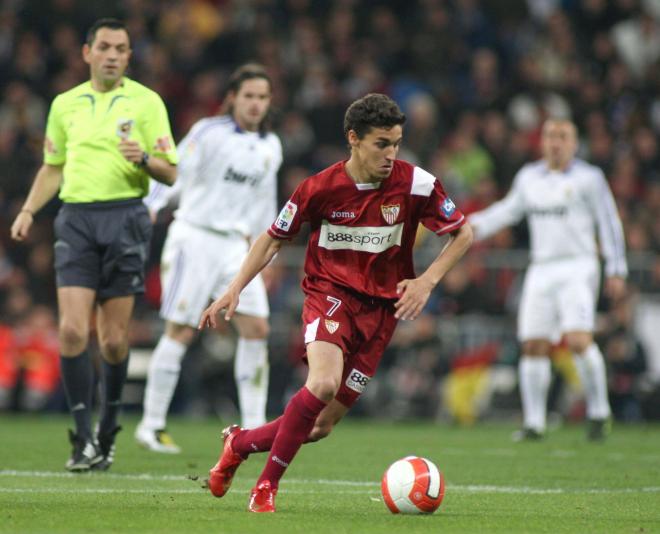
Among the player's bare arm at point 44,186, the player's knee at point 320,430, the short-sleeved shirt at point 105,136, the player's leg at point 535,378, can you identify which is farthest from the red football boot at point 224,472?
the player's leg at point 535,378

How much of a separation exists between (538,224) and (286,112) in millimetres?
6880

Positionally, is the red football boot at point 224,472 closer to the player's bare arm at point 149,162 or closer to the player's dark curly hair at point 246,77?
the player's bare arm at point 149,162

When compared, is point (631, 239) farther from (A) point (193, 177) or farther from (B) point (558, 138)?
(A) point (193, 177)

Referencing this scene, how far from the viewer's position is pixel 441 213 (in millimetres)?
7074

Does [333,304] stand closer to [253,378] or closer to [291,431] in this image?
[291,431]

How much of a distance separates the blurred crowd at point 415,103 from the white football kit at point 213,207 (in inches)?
243

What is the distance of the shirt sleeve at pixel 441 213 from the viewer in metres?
7.07

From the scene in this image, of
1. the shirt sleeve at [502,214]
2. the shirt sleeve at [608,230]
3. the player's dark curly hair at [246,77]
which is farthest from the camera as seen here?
→ the shirt sleeve at [502,214]

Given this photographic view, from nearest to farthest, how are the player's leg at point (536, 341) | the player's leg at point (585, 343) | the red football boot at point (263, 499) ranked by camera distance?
the red football boot at point (263, 499) < the player's leg at point (585, 343) < the player's leg at point (536, 341)

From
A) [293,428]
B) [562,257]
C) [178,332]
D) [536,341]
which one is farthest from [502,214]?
[293,428]

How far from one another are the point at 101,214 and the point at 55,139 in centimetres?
64

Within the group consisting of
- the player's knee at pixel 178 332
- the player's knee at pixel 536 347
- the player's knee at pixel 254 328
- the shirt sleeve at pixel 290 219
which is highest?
the shirt sleeve at pixel 290 219

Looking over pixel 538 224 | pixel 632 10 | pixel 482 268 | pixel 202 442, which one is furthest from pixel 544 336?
pixel 632 10

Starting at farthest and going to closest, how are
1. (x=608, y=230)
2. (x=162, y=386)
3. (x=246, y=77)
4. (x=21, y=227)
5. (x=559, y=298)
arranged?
1. (x=559, y=298)
2. (x=608, y=230)
3. (x=162, y=386)
4. (x=246, y=77)
5. (x=21, y=227)
